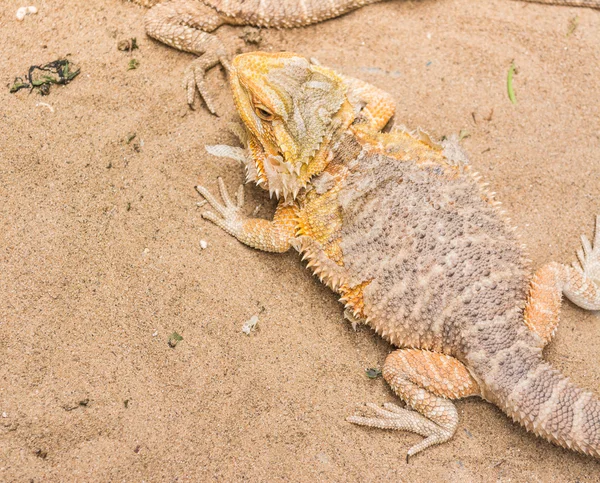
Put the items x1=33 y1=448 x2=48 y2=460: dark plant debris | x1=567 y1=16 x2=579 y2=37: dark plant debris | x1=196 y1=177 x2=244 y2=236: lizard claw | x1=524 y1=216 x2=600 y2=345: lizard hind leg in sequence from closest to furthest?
1. x1=33 y1=448 x2=48 y2=460: dark plant debris
2. x1=524 y1=216 x2=600 y2=345: lizard hind leg
3. x1=196 y1=177 x2=244 y2=236: lizard claw
4. x1=567 y1=16 x2=579 y2=37: dark plant debris

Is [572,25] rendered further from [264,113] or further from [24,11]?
[24,11]

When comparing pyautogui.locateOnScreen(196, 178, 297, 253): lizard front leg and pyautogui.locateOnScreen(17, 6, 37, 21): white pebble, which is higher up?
pyautogui.locateOnScreen(17, 6, 37, 21): white pebble

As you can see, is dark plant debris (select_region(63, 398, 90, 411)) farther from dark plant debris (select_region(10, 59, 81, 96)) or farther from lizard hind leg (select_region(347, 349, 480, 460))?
dark plant debris (select_region(10, 59, 81, 96))

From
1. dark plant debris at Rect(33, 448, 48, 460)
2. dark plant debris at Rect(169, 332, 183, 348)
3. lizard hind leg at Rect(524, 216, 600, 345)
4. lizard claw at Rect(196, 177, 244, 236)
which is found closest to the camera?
dark plant debris at Rect(33, 448, 48, 460)

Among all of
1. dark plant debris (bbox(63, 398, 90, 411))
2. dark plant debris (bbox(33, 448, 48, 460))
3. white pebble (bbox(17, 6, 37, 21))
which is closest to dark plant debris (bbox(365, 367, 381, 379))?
dark plant debris (bbox(63, 398, 90, 411))

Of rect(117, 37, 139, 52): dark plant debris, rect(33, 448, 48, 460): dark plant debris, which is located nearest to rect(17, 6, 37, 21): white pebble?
rect(117, 37, 139, 52): dark plant debris

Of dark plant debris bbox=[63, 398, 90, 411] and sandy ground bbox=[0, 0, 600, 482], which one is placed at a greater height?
sandy ground bbox=[0, 0, 600, 482]

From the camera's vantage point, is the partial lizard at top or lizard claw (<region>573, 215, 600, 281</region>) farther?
the partial lizard at top

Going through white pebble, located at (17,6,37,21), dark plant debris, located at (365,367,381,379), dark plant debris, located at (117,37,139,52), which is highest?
dark plant debris, located at (117,37,139,52)

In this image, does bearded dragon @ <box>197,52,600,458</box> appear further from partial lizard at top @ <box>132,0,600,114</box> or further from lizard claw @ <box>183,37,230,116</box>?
partial lizard at top @ <box>132,0,600,114</box>
